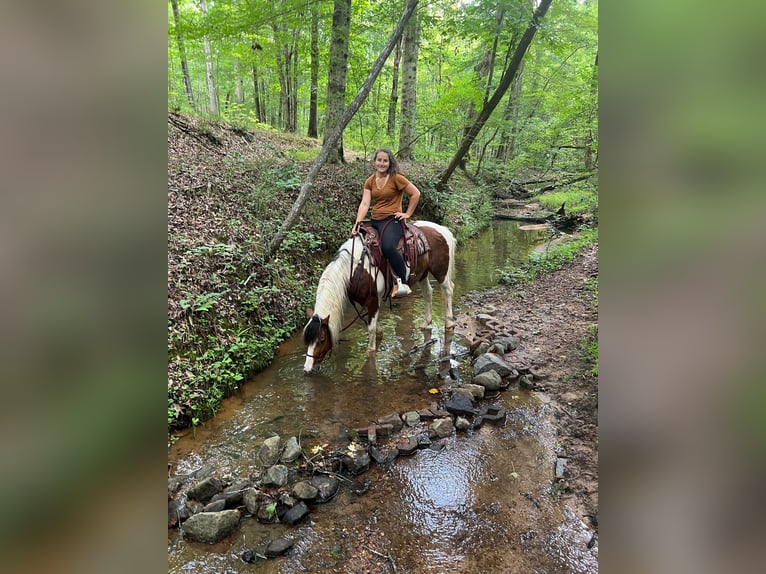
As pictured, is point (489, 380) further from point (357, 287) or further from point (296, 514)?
point (296, 514)

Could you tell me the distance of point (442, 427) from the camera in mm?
4199

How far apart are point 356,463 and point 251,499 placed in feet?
3.16

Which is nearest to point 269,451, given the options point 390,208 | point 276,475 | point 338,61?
point 276,475

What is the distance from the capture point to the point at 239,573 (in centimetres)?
268

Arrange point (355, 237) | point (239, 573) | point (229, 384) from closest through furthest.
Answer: point (239, 573) < point (229, 384) < point (355, 237)

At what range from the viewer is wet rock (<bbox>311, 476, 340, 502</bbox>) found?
333 cm

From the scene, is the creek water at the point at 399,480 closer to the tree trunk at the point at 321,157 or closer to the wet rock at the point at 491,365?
the wet rock at the point at 491,365

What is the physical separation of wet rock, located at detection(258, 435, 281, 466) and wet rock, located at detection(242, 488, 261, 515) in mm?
428
